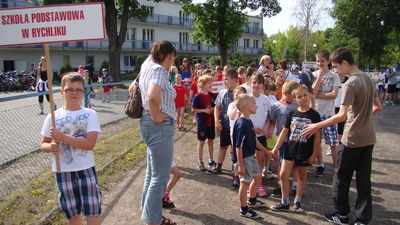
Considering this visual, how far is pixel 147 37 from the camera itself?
57.4 m

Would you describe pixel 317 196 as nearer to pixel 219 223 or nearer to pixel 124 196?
pixel 219 223

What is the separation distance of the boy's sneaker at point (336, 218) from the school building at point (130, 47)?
117 feet

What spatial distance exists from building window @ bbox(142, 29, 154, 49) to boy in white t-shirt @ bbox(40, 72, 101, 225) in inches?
2097

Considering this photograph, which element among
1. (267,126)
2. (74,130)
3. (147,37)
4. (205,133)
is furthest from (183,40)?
(74,130)

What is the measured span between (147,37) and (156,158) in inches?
2175

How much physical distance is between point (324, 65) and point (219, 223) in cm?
320

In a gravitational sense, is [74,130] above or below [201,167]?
above

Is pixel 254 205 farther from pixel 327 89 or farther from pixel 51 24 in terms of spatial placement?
A: pixel 51 24

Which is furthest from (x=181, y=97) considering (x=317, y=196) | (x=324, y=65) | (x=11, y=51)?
(x=11, y=51)

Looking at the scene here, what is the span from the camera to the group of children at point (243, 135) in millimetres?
3338

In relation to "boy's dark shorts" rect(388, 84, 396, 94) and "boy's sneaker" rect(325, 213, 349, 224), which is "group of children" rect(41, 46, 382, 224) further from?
"boy's dark shorts" rect(388, 84, 396, 94)

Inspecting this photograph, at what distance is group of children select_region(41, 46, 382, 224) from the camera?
3338 mm

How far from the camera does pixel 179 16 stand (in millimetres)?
62406

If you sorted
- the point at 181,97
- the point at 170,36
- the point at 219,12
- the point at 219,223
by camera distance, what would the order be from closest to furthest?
the point at 219,223 → the point at 181,97 → the point at 219,12 → the point at 170,36
